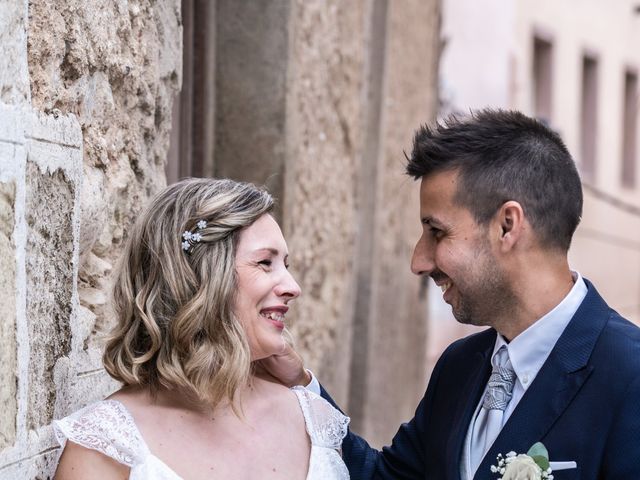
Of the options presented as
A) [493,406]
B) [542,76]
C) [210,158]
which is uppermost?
[542,76]

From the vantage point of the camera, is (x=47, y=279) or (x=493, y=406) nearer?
(x=47, y=279)

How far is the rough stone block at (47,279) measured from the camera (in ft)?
8.82

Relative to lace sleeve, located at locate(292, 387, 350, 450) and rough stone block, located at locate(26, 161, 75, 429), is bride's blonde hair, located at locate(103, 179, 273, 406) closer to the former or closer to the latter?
rough stone block, located at locate(26, 161, 75, 429)

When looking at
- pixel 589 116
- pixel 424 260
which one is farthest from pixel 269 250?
pixel 589 116

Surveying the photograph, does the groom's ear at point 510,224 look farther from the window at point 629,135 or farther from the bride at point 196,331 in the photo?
the window at point 629,135

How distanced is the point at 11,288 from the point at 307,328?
10.5 feet

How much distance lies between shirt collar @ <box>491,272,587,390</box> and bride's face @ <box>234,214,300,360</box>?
57cm

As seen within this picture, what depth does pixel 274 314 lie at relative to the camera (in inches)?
121

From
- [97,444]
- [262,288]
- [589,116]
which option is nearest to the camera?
[97,444]

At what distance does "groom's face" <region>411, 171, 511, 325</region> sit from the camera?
10.0ft

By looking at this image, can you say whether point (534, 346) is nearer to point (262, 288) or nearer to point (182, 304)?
point (262, 288)

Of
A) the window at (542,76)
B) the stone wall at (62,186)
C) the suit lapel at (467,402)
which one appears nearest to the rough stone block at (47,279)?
the stone wall at (62,186)

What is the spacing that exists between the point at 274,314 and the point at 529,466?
0.73 meters

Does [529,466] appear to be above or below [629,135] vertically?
below
